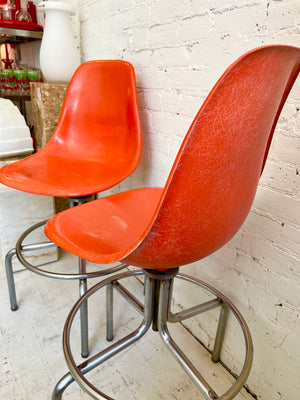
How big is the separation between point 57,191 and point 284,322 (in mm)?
829

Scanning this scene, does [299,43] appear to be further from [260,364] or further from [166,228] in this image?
[260,364]

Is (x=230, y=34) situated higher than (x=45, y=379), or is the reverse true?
(x=230, y=34)

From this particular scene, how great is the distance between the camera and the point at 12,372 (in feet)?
3.46

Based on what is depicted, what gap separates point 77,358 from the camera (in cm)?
112

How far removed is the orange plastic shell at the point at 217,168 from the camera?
1.39 feet

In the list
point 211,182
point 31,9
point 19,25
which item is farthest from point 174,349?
point 31,9

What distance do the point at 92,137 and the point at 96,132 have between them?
0.10ft

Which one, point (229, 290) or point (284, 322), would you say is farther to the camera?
point (229, 290)

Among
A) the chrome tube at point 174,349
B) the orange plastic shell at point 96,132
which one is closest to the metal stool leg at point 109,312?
the chrome tube at point 174,349

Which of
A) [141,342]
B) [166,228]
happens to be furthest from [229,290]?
[166,228]

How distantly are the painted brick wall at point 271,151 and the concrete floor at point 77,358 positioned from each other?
172 millimetres

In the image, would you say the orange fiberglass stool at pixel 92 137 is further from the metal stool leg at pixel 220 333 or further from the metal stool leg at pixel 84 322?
the metal stool leg at pixel 220 333

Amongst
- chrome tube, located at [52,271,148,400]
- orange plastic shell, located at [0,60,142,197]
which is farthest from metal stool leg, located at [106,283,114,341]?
orange plastic shell, located at [0,60,142,197]

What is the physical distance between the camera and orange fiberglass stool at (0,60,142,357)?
1.16m
